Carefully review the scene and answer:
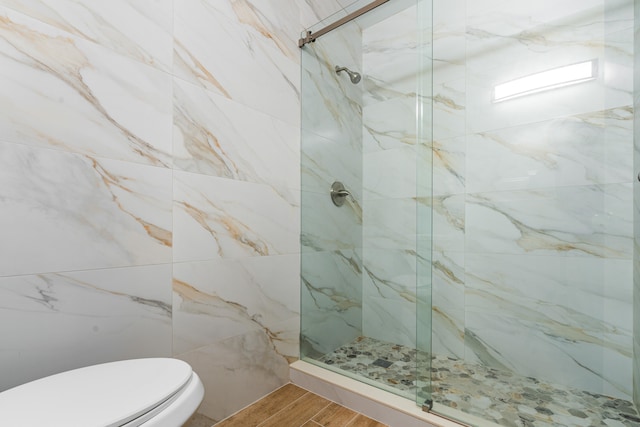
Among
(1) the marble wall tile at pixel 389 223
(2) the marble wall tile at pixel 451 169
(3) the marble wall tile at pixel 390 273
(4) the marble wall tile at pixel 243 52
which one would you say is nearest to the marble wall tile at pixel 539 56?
(2) the marble wall tile at pixel 451 169

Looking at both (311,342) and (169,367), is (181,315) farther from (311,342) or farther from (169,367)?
(311,342)

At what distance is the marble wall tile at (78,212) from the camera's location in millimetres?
784

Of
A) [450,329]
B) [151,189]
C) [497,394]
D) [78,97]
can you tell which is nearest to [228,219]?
[151,189]

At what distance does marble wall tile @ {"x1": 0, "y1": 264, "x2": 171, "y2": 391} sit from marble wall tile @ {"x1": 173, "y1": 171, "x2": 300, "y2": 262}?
15cm

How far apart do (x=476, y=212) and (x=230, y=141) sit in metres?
1.19

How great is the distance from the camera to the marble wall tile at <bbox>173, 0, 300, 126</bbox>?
1.15 meters

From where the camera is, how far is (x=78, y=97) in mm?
885

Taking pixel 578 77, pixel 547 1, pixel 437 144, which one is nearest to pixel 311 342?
pixel 437 144

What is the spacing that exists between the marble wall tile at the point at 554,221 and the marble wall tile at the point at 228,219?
91 centimetres

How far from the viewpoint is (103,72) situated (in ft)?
3.06

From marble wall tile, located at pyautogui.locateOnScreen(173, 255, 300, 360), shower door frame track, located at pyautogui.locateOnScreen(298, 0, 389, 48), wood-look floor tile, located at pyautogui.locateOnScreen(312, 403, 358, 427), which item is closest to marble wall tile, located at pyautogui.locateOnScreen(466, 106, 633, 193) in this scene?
shower door frame track, located at pyautogui.locateOnScreen(298, 0, 389, 48)

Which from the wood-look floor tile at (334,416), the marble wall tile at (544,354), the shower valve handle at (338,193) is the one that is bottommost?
the wood-look floor tile at (334,416)

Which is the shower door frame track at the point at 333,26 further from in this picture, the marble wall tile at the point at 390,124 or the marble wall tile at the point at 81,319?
the marble wall tile at the point at 81,319

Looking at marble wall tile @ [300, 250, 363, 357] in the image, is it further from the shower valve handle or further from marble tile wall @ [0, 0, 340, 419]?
the shower valve handle
